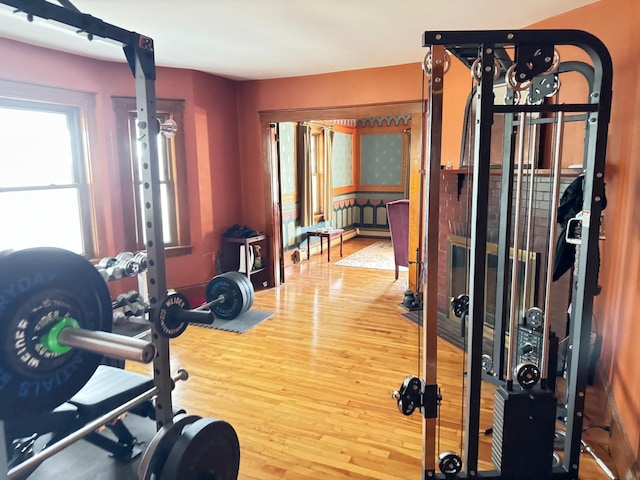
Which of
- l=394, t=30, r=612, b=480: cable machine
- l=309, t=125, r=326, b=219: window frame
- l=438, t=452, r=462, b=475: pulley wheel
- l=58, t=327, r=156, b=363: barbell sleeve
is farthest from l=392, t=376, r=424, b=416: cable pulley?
l=309, t=125, r=326, b=219: window frame

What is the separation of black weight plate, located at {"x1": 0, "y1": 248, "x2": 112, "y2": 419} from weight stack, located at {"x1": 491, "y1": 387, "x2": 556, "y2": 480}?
1495mm

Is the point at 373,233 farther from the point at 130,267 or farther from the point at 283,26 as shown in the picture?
the point at 130,267

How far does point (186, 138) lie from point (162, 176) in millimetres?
465

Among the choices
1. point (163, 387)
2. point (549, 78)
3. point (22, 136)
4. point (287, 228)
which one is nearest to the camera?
point (163, 387)

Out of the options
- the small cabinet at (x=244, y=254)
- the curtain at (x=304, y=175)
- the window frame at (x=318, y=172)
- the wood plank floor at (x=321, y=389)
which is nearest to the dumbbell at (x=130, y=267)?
the wood plank floor at (x=321, y=389)

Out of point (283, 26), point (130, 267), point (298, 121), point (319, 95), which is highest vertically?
point (283, 26)

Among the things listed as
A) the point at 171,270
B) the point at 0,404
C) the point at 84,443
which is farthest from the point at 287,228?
the point at 0,404

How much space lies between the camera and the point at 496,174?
3.25 m

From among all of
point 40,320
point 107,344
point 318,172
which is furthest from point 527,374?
point 318,172

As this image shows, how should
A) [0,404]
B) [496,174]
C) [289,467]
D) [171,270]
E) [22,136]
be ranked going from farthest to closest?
[171,270], [22,136], [496,174], [289,467], [0,404]

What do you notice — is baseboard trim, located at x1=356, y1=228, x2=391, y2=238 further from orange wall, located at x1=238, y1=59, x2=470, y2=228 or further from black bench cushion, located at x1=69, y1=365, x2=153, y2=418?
black bench cushion, located at x1=69, y1=365, x2=153, y2=418

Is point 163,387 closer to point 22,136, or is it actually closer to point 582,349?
point 582,349

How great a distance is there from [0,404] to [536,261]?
113 inches

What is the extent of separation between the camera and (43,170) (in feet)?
12.4
